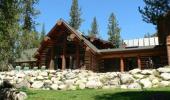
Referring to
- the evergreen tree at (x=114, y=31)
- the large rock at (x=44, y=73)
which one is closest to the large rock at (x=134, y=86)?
the large rock at (x=44, y=73)

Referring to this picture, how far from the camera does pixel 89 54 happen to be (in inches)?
1613

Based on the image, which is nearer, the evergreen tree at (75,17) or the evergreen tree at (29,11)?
the evergreen tree at (29,11)

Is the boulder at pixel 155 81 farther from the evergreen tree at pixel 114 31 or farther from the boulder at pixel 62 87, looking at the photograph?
the evergreen tree at pixel 114 31

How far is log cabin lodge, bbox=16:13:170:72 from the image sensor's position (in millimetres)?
37656

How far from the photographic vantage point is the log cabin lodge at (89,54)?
37656 millimetres

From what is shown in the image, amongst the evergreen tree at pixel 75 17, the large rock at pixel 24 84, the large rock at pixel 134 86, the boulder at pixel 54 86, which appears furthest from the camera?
the evergreen tree at pixel 75 17

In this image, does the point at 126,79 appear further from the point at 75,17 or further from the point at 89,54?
the point at 75,17

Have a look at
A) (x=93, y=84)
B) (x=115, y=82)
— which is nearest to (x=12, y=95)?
(x=93, y=84)

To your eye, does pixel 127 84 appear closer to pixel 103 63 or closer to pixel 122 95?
pixel 122 95

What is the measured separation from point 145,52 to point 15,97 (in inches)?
869

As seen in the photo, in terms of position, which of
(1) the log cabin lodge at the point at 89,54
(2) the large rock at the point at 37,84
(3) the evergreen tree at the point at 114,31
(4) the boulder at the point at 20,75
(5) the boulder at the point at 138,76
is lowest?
(2) the large rock at the point at 37,84

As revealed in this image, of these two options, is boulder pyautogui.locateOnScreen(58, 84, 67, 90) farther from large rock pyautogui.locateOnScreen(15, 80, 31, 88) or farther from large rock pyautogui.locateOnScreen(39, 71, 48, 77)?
large rock pyautogui.locateOnScreen(39, 71, 48, 77)

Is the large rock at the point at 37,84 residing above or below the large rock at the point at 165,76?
below

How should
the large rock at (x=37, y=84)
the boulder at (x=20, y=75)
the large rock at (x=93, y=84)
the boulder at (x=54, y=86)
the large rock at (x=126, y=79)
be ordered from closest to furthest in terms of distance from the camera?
the large rock at (x=93, y=84), the large rock at (x=126, y=79), the boulder at (x=54, y=86), the large rock at (x=37, y=84), the boulder at (x=20, y=75)
